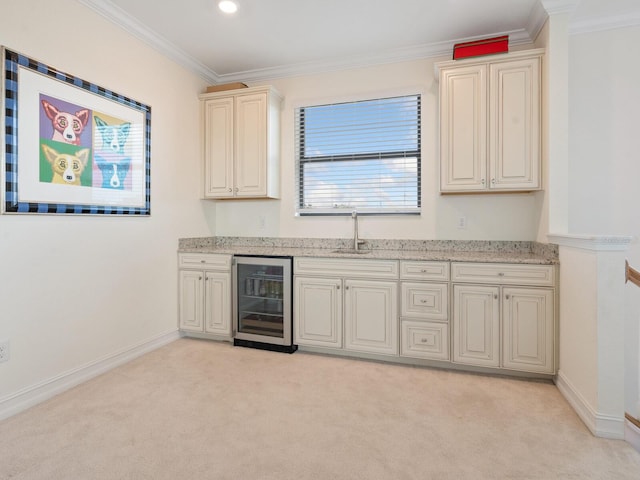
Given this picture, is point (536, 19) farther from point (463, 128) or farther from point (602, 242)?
point (602, 242)

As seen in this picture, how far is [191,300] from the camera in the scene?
11.6 ft

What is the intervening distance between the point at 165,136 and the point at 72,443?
2.47 m

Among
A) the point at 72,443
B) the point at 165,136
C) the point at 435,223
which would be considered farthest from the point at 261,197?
the point at 72,443

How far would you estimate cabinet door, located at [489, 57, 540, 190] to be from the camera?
284 centimetres

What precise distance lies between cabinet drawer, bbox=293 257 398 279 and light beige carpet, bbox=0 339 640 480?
0.74m

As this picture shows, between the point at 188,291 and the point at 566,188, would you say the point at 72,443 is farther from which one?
the point at 566,188

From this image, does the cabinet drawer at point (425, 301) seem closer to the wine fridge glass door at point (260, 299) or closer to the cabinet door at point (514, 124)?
the cabinet door at point (514, 124)

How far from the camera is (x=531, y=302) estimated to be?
2.61 metres

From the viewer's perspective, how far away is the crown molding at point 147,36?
2.66m

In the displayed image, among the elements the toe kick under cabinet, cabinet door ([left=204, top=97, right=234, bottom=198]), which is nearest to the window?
cabinet door ([left=204, top=97, right=234, bottom=198])

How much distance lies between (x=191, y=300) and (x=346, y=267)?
5.07 feet

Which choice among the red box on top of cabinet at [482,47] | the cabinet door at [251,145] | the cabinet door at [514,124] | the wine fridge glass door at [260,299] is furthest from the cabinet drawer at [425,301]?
the red box on top of cabinet at [482,47]

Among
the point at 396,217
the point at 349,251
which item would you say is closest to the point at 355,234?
the point at 349,251

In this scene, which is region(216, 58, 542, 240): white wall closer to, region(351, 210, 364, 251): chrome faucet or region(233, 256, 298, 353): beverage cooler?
region(351, 210, 364, 251): chrome faucet
